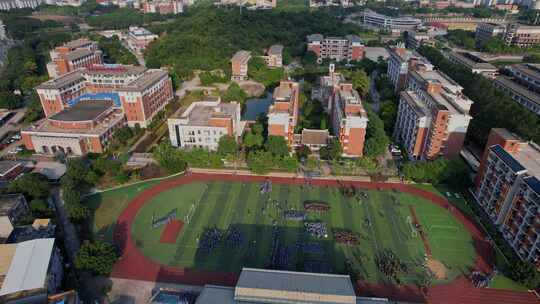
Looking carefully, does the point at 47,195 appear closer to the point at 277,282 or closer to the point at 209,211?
the point at 209,211

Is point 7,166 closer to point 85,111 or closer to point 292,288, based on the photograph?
point 85,111

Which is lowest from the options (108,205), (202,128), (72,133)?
(108,205)

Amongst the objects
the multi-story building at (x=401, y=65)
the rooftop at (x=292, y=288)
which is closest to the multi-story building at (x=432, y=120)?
the multi-story building at (x=401, y=65)

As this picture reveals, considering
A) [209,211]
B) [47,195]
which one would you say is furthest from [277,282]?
[47,195]

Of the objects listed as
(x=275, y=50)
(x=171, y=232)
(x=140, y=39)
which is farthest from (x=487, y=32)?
(x=171, y=232)

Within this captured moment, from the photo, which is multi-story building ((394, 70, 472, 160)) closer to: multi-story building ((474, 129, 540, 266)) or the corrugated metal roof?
multi-story building ((474, 129, 540, 266))

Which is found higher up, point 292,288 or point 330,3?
point 330,3
